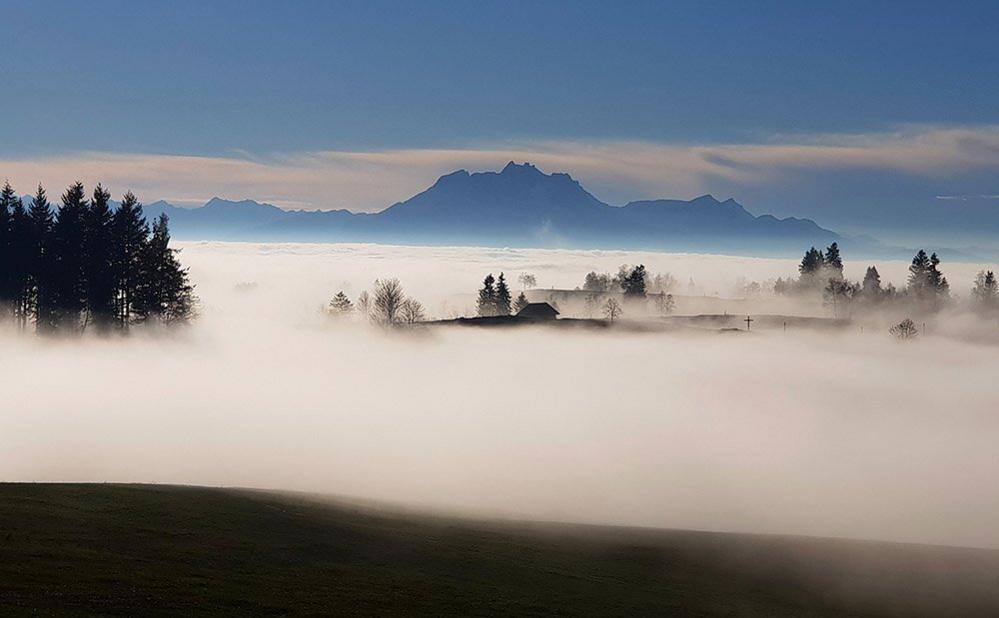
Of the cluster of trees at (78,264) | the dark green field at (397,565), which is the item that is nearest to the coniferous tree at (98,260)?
the cluster of trees at (78,264)

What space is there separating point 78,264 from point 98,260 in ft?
10.4

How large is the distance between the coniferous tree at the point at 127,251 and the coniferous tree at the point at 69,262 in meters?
5.27

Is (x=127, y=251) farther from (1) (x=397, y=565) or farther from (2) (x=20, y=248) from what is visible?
(1) (x=397, y=565)

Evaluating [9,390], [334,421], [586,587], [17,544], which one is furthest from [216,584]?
[334,421]

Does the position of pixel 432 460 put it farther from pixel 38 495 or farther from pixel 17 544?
pixel 17 544

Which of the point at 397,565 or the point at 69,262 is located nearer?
the point at 397,565

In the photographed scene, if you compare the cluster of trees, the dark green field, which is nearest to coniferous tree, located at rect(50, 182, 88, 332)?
the cluster of trees

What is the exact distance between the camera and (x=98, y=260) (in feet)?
540

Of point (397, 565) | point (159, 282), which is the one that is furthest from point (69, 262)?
point (397, 565)

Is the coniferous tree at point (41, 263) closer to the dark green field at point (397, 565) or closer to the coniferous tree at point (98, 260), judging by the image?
the coniferous tree at point (98, 260)

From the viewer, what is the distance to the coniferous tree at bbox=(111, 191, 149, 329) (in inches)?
6580

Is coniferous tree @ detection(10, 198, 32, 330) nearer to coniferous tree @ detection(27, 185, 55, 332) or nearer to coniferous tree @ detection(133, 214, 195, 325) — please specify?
coniferous tree @ detection(27, 185, 55, 332)

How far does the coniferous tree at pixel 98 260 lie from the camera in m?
164

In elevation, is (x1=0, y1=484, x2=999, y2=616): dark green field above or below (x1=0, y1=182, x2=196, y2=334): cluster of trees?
below
